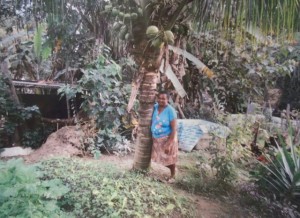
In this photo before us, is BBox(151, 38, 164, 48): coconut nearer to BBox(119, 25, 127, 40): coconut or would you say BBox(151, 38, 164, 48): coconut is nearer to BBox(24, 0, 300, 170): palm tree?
BBox(24, 0, 300, 170): palm tree

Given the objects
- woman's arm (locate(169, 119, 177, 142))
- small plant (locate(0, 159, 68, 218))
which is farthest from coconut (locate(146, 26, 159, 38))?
small plant (locate(0, 159, 68, 218))

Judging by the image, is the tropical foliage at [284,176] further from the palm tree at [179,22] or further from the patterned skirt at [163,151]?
the palm tree at [179,22]

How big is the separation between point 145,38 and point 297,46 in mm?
5824

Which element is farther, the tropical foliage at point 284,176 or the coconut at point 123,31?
the tropical foliage at point 284,176

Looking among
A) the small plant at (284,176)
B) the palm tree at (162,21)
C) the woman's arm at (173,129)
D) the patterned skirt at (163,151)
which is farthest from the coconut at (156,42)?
the small plant at (284,176)

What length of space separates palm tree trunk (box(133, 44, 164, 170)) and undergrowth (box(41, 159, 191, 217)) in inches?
10.3

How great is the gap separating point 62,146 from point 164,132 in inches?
96.4

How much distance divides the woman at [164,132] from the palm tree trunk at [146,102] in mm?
148

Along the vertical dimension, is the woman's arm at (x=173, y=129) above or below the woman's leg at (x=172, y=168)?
above

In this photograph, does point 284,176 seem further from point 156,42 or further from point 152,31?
point 152,31

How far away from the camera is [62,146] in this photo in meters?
5.88

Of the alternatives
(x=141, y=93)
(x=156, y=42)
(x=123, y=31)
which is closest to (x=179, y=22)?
(x=156, y=42)

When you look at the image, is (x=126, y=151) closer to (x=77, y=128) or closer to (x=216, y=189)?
(x=77, y=128)

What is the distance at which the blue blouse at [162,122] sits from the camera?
14.4 feet
